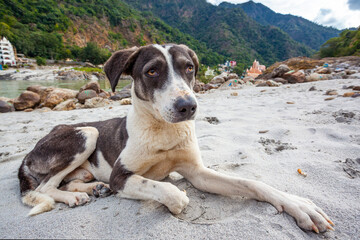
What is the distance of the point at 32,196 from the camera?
2.02m

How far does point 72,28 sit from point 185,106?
342ft

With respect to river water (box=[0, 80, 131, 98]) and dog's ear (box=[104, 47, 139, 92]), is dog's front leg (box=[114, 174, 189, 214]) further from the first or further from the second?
river water (box=[0, 80, 131, 98])

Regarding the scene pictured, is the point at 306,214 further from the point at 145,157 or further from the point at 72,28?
the point at 72,28

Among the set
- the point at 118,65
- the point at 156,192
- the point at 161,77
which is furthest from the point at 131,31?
the point at 156,192

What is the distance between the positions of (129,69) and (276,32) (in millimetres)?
168614

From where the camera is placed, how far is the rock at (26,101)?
27.1 feet

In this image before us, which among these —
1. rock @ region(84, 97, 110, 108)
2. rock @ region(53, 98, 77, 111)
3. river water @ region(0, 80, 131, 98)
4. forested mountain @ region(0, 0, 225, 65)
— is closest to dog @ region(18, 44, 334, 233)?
rock @ region(84, 97, 110, 108)

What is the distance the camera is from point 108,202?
185 cm

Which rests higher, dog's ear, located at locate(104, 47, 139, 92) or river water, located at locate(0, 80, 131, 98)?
dog's ear, located at locate(104, 47, 139, 92)

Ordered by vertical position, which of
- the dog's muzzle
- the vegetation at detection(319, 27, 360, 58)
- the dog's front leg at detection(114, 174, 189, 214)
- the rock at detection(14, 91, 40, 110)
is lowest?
the rock at detection(14, 91, 40, 110)

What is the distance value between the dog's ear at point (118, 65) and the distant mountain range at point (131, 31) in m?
69.9

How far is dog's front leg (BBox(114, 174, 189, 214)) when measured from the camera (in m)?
1.56

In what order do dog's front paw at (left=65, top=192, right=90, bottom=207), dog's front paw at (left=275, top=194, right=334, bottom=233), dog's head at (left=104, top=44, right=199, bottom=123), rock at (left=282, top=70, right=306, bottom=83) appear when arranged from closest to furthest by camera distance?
dog's front paw at (left=275, top=194, right=334, bottom=233) → dog's head at (left=104, top=44, right=199, bottom=123) → dog's front paw at (left=65, top=192, right=90, bottom=207) → rock at (left=282, top=70, right=306, bottom=83)

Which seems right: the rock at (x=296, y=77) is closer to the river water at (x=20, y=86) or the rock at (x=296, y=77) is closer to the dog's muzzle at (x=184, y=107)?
the river water at (x=20, y=86)
